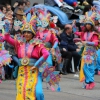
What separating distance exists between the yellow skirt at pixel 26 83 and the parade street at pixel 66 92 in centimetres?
225

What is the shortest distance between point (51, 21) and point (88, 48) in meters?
1.09

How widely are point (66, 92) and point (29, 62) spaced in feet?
11.1

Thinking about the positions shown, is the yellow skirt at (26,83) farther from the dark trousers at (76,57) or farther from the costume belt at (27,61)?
the dark trousers at (76,57)

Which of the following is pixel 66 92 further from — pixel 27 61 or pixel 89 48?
pixel 27 61

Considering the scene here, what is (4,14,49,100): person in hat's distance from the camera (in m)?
7.86

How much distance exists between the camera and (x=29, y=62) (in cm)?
796

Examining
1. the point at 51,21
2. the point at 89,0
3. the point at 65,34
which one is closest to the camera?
the point at 51,21

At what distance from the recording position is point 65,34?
14.8 m

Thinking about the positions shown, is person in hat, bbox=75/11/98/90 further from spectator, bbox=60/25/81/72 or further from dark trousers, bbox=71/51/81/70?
dark trousers, bbox=71/51/81/70

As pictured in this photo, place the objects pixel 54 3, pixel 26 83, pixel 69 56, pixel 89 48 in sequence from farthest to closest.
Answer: pixel 54 3 < pixel 69 56 < pixel 89 48 < pixel 26 83

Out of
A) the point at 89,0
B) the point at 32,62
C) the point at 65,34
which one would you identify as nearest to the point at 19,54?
the point at 32,62

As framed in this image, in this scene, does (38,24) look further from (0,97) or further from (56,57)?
(56,57)

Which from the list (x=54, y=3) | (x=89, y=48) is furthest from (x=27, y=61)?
(x=54, y=3)

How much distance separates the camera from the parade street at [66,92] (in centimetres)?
1040
